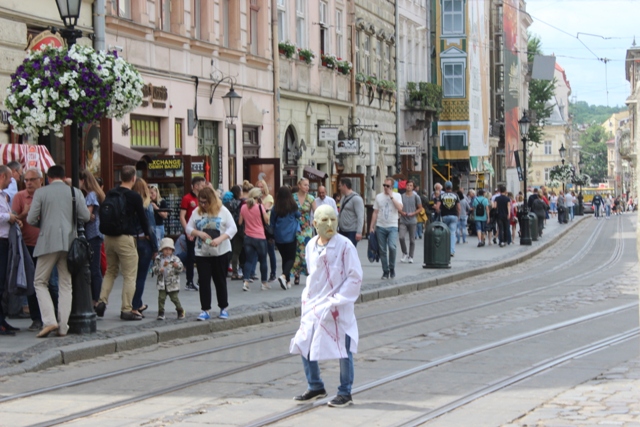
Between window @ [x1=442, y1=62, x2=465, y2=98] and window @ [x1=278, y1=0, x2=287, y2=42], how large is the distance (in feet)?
84.3

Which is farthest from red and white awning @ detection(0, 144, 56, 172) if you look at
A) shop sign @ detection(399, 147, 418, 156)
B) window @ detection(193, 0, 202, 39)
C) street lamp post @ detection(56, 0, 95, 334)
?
shop sign @ detection(399, 147, 418, 156)

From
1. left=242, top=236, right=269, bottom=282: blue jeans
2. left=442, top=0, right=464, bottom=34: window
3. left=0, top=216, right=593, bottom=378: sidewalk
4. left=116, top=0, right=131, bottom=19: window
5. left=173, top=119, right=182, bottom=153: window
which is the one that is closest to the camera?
left=0, top=216, right=593, bottom=378: sidewalk

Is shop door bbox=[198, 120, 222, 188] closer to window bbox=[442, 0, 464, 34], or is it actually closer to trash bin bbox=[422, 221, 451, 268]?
trash bin bbox=[422, 221, 451, 268]

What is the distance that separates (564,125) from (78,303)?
158977 mm

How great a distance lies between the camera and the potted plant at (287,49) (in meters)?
33.6

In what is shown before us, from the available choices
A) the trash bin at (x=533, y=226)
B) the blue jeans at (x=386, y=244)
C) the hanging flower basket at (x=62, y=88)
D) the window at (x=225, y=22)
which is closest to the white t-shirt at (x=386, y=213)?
the blue jeans at (x=386, y=244)

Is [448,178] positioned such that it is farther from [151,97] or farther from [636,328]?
[636,328]

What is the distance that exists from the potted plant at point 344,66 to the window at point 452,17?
63.5ft

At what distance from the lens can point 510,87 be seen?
78.2 meters

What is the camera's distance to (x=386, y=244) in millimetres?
22469

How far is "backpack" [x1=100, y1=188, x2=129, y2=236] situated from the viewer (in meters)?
14.5

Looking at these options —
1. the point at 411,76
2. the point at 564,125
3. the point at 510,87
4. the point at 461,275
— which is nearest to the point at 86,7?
the point at 461,275

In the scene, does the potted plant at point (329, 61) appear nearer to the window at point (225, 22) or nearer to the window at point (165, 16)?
the window at point (225, 22)

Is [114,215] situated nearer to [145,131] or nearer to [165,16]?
[145,131]
